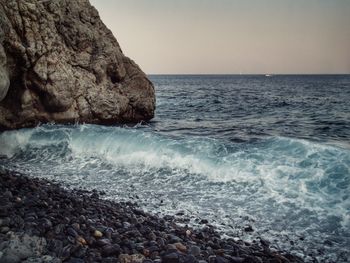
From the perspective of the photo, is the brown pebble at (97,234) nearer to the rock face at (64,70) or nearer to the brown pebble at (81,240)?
the brown pebble at (81,240)

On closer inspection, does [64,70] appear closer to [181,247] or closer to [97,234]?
[97,234]

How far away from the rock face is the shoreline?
8.28 metres

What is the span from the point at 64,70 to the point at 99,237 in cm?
1443

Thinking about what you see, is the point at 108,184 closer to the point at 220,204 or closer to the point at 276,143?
the point at 220,204

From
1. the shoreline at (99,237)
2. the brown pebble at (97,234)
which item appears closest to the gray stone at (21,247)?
the shoreline at (99,237)

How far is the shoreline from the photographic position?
5590mm

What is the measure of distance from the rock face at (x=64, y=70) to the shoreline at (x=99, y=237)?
8277mm

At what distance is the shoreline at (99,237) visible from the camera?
5590 mm

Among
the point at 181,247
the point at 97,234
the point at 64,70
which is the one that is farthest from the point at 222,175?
the point at 64,70

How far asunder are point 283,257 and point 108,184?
20.9 ft

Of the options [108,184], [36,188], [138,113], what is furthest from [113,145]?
[138,113]

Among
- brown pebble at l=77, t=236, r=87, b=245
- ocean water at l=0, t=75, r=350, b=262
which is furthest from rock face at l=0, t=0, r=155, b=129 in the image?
brown pebble at l=77, t=236, r=87, b=245

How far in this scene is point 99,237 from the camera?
21.0 ft

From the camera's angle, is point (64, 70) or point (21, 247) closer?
point (21, 247)
